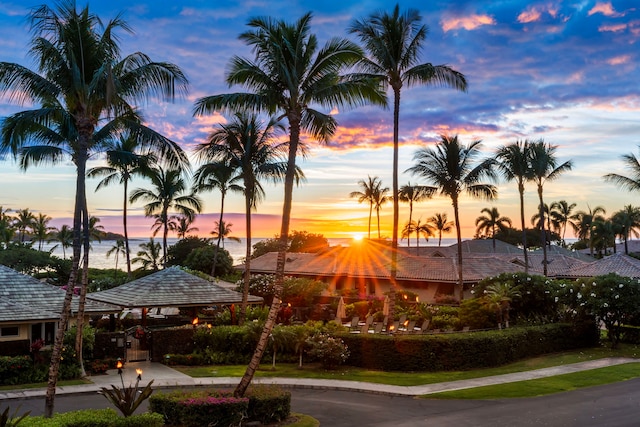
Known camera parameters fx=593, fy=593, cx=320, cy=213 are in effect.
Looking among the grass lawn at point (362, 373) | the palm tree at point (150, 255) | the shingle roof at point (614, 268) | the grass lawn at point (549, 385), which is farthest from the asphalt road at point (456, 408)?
the palm tree at point (150, 255)

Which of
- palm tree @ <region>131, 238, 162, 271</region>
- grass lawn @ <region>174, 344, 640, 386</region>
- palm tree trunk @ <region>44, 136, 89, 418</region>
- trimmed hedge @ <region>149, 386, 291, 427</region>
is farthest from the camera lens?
palm tree @ <region>131, 238, 162, 271</region>

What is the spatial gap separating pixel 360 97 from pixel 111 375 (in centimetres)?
1454

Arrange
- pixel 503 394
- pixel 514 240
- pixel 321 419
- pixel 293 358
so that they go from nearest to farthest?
pixel 321 419 → pixel 503 394 → pixel 293 358 → pixel 514 240

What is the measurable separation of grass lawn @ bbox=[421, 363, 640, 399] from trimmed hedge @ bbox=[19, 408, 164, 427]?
10.4 meters

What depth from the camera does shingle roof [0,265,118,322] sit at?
74.7 ft

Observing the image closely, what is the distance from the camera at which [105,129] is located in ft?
70.9

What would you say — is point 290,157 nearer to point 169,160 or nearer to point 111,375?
point 169,160

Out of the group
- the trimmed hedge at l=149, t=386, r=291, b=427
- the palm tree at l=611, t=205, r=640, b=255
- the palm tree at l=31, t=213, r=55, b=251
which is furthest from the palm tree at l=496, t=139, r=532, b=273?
the palm tree at l=31, t=213, r=55, b=251

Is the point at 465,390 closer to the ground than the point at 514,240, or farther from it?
closer to the ground

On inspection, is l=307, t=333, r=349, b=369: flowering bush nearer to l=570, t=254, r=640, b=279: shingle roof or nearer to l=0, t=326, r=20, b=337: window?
l=0, t=326, r=20, b=337: window

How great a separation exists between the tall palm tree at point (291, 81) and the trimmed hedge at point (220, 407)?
3.48 m

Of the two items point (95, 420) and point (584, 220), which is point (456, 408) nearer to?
point (95, 420)

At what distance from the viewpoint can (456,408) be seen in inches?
723

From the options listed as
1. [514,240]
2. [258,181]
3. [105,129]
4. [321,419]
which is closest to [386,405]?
[321,419]
